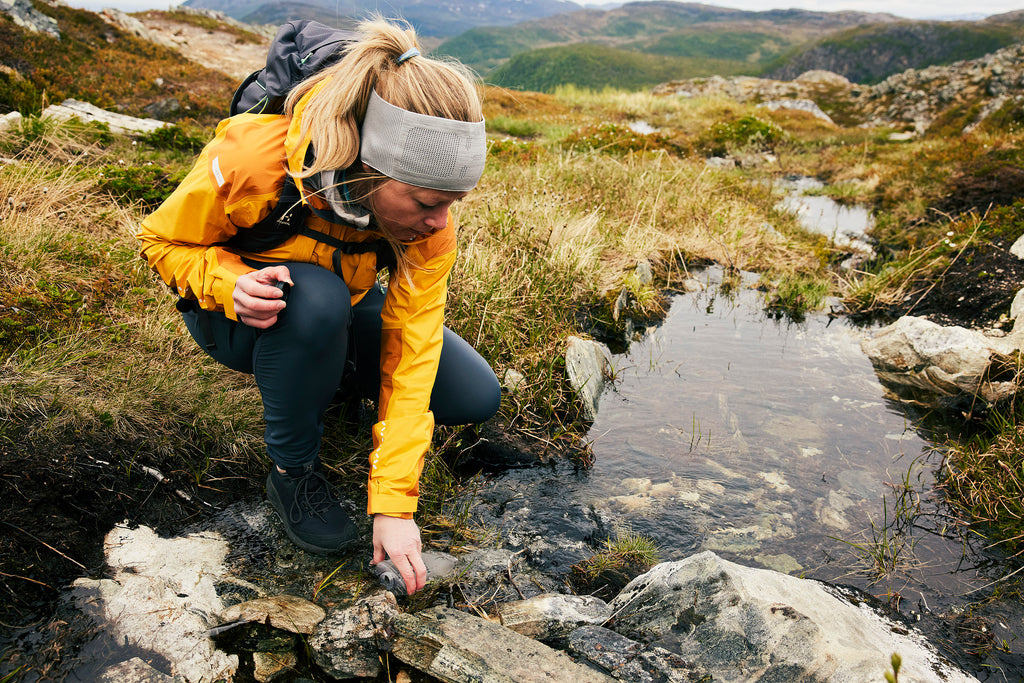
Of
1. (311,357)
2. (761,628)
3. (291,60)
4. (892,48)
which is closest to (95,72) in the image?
(291,60)

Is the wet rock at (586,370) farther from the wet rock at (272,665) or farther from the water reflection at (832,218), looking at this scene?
the water reflection at (832,218)

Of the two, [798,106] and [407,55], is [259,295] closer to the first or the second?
[407,55]

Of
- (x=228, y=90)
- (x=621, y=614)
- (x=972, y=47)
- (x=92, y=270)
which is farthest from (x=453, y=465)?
(x=972, y=47)

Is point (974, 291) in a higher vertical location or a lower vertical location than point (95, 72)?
lower

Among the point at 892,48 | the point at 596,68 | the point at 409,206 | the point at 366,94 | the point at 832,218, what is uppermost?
the point at 892,48

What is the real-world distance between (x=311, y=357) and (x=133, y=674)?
1.12 metres

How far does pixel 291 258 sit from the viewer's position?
7.39ft

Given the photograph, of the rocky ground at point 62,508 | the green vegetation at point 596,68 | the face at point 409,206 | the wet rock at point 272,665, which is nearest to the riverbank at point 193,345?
the rocky ground at point 62,508

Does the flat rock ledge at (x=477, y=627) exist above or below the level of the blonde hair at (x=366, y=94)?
below

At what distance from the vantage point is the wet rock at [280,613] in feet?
6.40

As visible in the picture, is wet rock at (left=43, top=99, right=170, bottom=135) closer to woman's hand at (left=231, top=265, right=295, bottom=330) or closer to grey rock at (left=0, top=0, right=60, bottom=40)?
grey rock at (left=0, top=0, right=60, bottom=40)

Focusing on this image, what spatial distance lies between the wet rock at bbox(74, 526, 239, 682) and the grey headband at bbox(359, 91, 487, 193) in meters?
1.69

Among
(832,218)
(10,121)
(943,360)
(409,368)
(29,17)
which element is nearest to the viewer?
(409,368)

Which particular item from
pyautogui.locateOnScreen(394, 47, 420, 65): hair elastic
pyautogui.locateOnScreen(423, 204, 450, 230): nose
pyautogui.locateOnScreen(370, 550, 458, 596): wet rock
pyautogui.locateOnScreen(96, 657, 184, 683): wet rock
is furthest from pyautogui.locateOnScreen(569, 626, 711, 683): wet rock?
pyautogui.locateOnScreen(394, 47, 420, 65): hair elastic
